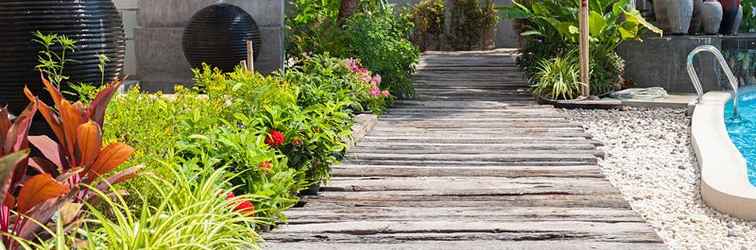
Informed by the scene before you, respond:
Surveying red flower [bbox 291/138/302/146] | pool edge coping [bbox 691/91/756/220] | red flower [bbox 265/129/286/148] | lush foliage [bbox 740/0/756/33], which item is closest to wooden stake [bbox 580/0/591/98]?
pool edge coping [bbox 691/91/756/220]

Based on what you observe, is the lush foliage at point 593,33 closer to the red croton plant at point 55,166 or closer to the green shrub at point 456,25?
the green shrub at point 456,25

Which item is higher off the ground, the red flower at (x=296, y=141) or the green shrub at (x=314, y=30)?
the green shrub at (x=314, y=30)

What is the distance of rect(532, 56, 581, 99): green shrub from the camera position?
9.16m

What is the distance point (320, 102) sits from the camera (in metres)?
5.68

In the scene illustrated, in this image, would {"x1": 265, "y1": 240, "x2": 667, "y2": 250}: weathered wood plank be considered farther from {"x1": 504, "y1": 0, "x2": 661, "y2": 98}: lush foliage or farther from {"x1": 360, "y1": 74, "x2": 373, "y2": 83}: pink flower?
{"x1": 504, "y1": 0, "x2": 661, "y2": 98}: lush foliage

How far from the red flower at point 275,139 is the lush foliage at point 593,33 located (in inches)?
218

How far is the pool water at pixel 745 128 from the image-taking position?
7246 mm

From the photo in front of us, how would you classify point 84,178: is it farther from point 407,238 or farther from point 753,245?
point 753,245

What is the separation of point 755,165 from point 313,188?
12.5 ft

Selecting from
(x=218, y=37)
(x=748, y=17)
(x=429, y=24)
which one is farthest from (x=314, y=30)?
(x=748, y=17)

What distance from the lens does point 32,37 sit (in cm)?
526

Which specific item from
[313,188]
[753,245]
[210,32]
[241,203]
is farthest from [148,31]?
[753,245]

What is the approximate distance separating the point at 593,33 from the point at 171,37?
4.81 metres

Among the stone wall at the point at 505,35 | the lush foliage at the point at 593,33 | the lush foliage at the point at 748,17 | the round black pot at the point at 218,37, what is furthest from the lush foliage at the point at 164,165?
the stone wall at the point at 505,35
